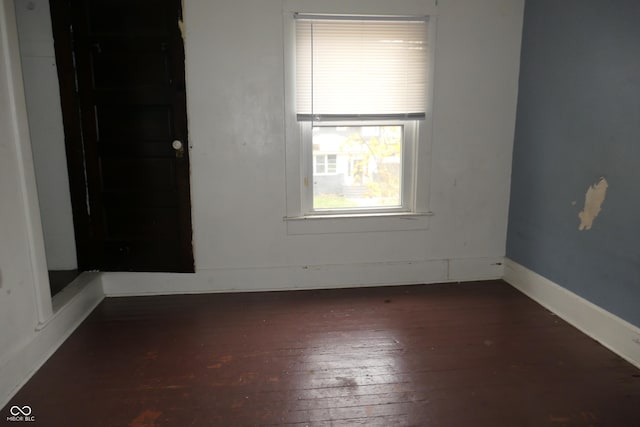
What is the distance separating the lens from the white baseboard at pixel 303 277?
3.42 metres

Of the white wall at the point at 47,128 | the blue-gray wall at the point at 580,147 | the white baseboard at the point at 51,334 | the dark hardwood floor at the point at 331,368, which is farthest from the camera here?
the white wall at the point at 47,128

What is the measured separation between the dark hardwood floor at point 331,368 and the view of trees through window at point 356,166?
842 mm

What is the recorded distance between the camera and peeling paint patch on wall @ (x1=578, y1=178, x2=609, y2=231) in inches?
103

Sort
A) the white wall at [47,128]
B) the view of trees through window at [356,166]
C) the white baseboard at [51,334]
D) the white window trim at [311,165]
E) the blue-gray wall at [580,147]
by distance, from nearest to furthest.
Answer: the white baseboard at [51,334] → the blue-gray wall at [580,147] → the white wall at [47,128] → the white window trim at [311,165] → the view of trees through window at [356,166]

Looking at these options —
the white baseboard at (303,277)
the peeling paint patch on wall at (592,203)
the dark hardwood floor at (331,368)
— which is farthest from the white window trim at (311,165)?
the peeling paint patch on wall at (592,203)

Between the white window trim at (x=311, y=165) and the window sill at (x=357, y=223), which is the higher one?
the white window trim at (x=311, y=165)

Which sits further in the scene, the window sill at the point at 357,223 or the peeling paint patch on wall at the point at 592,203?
the window sill at the point at 357,223

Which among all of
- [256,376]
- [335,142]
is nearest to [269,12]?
[335,142]

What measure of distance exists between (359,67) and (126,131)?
1.82 meters

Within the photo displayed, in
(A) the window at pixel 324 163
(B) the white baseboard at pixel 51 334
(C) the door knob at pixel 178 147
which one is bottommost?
(B) the white baseboard at pixel 51 334

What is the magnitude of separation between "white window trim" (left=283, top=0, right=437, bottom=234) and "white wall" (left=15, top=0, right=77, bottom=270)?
1.68m

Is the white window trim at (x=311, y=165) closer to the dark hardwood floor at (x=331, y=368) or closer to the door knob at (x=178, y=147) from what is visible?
the dark hardwood floor at (x=331, y=368)

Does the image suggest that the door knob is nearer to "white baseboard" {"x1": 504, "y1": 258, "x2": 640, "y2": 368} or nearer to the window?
the window

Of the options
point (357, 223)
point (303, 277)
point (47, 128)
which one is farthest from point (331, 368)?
point (47, 128)
